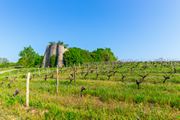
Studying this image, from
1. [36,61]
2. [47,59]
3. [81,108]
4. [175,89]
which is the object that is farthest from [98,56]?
[81,108]

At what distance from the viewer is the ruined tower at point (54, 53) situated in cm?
6500

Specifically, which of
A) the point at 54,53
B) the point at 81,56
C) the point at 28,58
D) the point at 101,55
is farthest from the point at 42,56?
the point at 101,55

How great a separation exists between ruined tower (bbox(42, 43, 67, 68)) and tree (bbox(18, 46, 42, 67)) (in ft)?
27.3

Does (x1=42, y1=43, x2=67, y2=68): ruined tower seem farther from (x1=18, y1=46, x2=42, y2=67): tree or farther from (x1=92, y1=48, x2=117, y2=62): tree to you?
(x1=92, y1=48, x2=117, y2=62): tree

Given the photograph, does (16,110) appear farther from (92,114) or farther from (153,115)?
(153,115)

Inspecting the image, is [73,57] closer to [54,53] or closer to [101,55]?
[54,53]

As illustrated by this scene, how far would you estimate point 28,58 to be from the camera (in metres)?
77.4

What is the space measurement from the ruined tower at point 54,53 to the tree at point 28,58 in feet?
27.3

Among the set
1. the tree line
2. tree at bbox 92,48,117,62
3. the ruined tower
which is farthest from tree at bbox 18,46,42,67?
tree at bbox 92,48,117,62

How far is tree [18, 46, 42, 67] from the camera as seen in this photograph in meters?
76.8

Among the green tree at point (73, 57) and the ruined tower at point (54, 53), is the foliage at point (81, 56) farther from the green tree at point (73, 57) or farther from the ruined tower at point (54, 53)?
the ruined tower at point (54, 53)

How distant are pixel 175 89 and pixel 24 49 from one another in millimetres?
70084

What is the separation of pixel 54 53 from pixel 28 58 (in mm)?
15940

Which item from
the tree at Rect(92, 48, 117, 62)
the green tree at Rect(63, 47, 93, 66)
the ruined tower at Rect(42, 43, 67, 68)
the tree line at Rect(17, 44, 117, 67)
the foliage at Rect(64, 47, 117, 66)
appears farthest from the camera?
the tree at Rect(92, 48, 117, 62)
